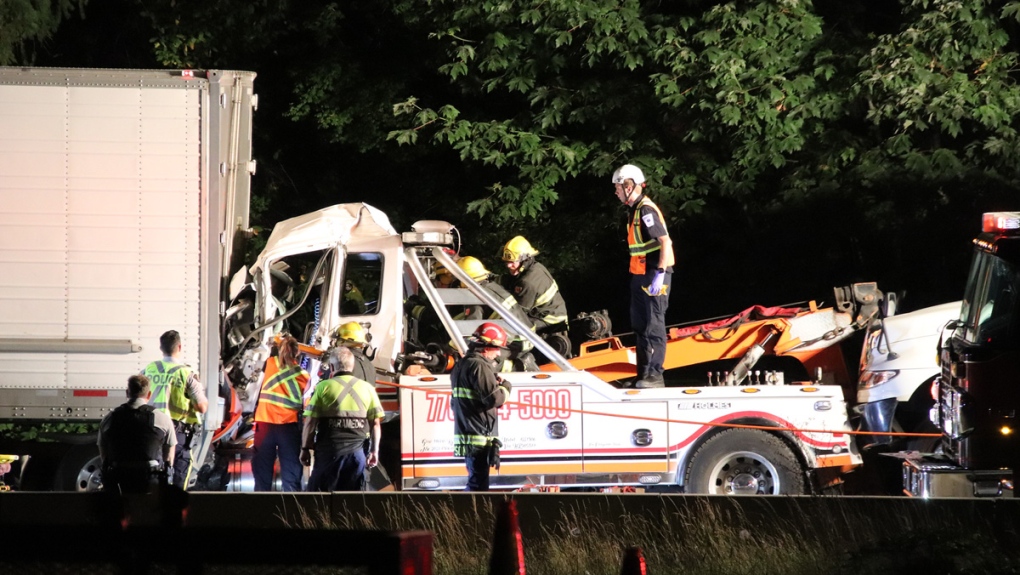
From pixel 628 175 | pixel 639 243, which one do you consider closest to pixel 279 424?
pixel 639 243

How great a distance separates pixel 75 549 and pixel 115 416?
19.0 feet

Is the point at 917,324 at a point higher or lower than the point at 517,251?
lower

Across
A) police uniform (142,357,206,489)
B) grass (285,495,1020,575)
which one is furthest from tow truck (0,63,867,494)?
grass (285,495,1020,575)

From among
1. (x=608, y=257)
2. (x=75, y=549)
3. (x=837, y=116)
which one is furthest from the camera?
(x=608, y=257)

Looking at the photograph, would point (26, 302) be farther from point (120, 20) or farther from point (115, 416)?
point (120, 20)

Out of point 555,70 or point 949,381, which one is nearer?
point 949,381

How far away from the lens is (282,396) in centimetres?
1016

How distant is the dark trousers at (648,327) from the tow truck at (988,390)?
99.8 inches

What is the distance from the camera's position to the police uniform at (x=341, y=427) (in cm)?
960

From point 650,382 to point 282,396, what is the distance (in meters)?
2.74

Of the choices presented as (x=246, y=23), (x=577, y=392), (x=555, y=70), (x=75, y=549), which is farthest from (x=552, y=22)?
(x=75, y=549)

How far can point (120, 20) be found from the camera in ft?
61.5

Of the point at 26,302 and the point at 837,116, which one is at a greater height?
the point at 837,116

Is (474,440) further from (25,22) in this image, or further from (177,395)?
(25,22)
